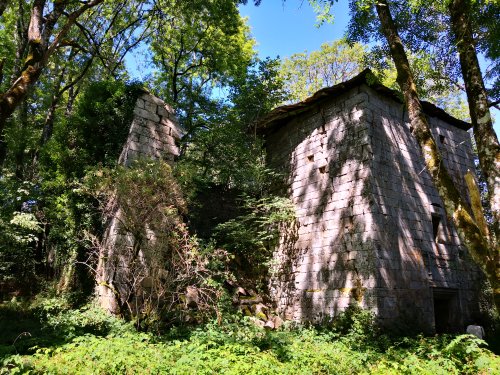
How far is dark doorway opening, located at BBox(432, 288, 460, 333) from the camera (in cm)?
861

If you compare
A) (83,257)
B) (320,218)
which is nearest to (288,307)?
(320,218)

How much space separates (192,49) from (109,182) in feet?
31.5

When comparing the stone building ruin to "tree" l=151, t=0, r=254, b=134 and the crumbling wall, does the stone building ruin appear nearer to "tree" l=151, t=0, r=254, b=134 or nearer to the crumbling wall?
the crumbling wall

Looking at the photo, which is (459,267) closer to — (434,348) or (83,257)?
(434,348)

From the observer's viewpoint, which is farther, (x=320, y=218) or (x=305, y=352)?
(x=320, y=218)

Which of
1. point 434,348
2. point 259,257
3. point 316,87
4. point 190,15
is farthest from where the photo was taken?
point 316,87

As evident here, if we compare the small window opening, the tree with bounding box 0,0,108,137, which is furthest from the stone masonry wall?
the small window opening

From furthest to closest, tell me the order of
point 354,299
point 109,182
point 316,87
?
point 316,87, point 354,299, point 109,182

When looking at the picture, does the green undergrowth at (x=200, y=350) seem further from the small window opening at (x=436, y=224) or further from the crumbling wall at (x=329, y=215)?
the small window opening at (x=436, y=224)

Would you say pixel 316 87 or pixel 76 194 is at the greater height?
pixel 316 87

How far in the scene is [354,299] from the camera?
25.0 ft

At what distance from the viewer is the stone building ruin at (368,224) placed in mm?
7656

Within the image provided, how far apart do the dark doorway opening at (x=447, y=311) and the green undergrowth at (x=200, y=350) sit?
270 cm

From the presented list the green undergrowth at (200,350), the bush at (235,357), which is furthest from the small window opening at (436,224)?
the bush at (235,357)
